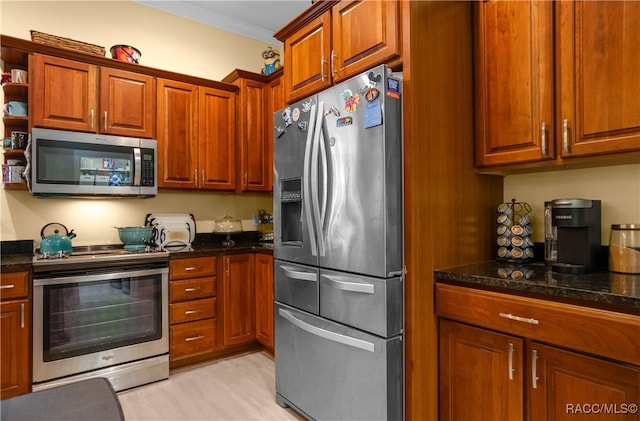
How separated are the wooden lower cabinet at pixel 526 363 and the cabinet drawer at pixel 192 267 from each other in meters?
1.87

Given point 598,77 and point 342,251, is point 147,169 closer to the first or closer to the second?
point 342,251

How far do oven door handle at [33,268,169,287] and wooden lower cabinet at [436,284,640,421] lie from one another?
2.02 meters

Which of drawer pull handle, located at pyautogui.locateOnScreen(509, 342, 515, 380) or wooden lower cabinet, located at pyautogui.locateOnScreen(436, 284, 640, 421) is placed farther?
drawer pull handle, located at pyautogui.locateOnScreen(509, 342, 515, 380)

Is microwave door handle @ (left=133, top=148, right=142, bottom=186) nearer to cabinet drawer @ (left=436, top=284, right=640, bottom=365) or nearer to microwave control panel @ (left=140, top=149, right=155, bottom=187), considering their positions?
microwave control panel @ (left=140, top=149, right=155, bottom=187)

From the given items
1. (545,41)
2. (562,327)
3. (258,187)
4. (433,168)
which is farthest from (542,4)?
(258,187)

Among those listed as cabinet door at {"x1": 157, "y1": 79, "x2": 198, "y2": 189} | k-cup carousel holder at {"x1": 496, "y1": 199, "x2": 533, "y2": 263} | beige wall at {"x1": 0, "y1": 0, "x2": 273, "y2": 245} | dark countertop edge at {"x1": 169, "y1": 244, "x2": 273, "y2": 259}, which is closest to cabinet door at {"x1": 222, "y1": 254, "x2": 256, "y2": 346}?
dark countertop edge at {"x1": 169, "y1": 244, "x2": 273, "y2": 259}

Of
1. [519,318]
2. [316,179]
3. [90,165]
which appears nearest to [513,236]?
[519,318]

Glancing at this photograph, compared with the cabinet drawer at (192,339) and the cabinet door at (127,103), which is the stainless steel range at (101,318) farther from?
the cabinet door at (127,103)

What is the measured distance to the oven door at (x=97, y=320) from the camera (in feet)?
7.43

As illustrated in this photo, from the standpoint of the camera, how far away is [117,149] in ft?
9.05

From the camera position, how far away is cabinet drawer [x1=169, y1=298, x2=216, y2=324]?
2.74 meters

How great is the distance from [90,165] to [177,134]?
2.30 ft

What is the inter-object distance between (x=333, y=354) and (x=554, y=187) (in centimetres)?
148

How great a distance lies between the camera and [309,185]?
1.98 metres
